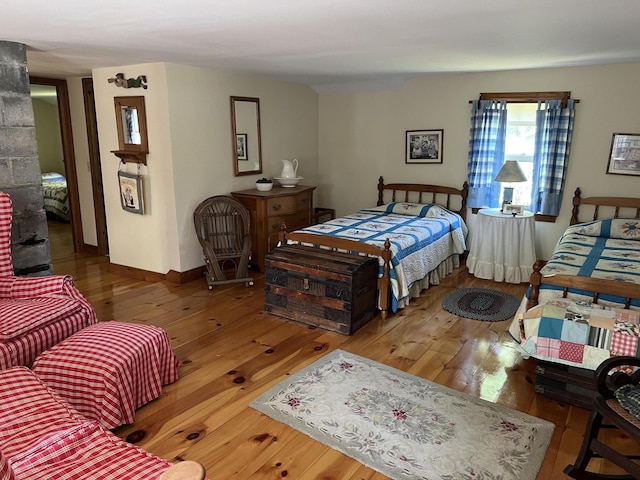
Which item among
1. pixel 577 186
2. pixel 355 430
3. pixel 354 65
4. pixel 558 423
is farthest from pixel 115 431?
pixel 577 186

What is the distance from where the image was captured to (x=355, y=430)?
2484mm

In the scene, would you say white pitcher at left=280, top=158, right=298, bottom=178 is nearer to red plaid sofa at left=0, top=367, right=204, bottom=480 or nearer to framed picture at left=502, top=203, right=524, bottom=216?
framed picture at left=502, top=203, right=524, bottom=216

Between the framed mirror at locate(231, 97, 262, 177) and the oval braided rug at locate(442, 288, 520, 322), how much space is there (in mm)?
2656

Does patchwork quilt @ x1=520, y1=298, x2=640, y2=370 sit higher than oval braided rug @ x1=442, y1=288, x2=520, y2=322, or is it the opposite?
patchwork quilt @ x1=520, y1=298, x2=640, y2=370

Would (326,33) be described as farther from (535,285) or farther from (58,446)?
(58,446)

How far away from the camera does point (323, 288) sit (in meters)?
3.74

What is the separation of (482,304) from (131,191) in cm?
367

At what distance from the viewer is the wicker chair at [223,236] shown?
473 cm

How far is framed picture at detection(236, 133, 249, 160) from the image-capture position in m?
5.28

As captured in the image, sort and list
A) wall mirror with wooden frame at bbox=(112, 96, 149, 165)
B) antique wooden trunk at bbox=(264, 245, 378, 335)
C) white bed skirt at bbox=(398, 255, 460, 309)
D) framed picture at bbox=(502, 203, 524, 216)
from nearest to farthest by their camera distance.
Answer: antique wooden trunk at bbox=(264, 245, 378, 335) < white bed skirt at bbox=(398, 255, 460, 309) < wall mirror with wooden frame at bbox=(112, 96, 149, 165) < framed picture at bbox=(502, 203, 524, 216)

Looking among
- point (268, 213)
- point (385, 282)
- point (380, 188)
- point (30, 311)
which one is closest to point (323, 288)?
point (385, 282)

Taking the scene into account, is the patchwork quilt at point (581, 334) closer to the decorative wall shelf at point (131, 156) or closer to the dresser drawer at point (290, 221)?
the dresser drawer at point (290, 221)

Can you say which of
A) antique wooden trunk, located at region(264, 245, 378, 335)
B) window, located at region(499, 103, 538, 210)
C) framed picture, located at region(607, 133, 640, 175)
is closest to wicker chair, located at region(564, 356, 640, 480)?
antique wooden trunk, located at region(264, 245, 378, 335)

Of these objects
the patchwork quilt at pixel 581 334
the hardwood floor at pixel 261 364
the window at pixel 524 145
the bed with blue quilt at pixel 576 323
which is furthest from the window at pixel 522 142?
the patchwork quilt at pixel 581 334
